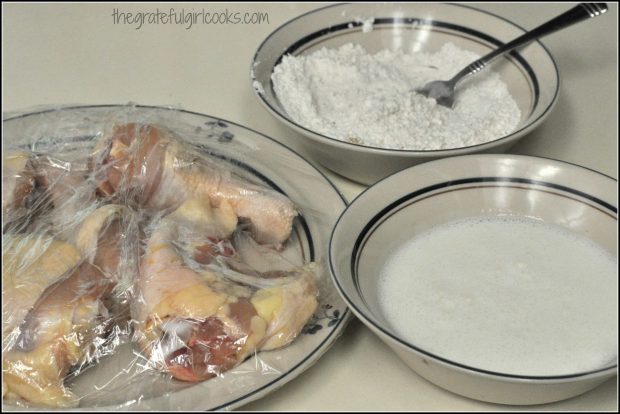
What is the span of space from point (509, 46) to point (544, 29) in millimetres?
47

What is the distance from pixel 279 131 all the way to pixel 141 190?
264mm

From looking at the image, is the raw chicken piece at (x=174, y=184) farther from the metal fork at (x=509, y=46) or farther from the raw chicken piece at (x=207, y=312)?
the metal fork at (x=509, y=46)

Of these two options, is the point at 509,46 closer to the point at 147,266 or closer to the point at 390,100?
the point at 390,100

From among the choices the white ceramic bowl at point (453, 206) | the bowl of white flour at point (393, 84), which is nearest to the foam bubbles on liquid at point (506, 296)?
the white ceramic bowl at point (453, 206)

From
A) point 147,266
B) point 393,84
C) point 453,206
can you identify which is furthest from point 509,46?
point 147,266

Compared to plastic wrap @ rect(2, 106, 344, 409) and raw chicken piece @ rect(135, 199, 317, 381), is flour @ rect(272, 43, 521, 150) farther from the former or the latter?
raw chicken piece @ rect(135, 199, 317, 381)

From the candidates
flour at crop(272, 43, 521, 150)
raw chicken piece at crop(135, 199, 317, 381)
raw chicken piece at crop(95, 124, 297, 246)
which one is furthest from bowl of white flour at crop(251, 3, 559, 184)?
raw chicken piece at crop(135, 199, 317, 381)

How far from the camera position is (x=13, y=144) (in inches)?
33.0

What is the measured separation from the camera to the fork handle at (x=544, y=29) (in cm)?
100

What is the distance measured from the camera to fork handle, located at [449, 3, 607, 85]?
100 cm

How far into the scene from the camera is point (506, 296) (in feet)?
2.23

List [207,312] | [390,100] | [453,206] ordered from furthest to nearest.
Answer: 1. [390,100]
2. [453,206]
3. [207,312]

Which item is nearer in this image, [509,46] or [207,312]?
[207,312]

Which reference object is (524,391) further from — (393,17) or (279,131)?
(393,17)
